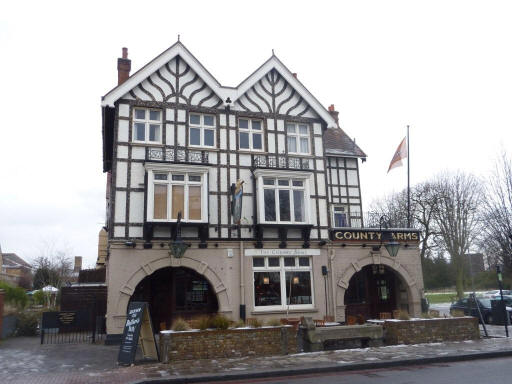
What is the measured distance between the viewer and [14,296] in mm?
21031

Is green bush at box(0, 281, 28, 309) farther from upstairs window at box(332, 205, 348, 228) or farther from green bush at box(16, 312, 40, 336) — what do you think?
upstairs window at box(332, 205, 348, 228)

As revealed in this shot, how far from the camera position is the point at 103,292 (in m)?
19.5

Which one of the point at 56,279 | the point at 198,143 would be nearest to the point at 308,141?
the point at 198,143

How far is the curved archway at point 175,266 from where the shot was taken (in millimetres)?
16188

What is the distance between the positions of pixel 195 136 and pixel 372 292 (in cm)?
1113

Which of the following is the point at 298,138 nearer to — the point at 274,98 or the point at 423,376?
the point at 274,98

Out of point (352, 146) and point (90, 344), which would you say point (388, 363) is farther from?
point (352, 146)

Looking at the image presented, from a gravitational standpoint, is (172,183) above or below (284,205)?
above

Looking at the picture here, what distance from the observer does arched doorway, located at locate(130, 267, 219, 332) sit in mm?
17781

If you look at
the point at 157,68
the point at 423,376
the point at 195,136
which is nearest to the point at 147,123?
the point at 195,136

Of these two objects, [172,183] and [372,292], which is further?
[372,292]

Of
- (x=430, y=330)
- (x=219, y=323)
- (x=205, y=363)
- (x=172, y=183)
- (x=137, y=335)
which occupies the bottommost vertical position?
(x=205, y=363)

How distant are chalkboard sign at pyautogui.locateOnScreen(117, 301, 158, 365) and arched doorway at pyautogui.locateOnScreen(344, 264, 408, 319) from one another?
35.2 feet

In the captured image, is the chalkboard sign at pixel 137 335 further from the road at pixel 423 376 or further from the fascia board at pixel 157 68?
the fascia board at pixel 157 68
